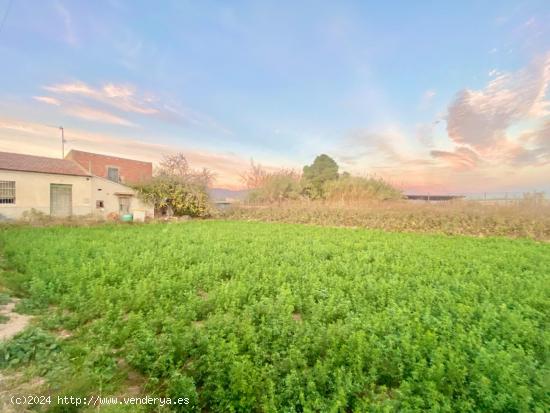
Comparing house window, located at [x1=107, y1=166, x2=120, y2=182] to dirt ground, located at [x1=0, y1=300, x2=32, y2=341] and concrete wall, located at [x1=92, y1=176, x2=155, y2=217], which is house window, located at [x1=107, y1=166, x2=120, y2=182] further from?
dirt ground, located at [x1=0, y1=300, x2=32, y2=341]

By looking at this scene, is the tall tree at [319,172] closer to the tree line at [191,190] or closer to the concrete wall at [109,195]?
the tree line at [191,190]

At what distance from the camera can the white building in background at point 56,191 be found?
16.4 metres

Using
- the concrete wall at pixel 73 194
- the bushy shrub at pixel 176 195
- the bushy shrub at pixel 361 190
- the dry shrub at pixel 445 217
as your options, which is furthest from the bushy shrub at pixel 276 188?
the concrete wall at pixel 73 194

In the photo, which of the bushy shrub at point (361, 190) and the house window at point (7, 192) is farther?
the bushy shrub at point (361, 190)

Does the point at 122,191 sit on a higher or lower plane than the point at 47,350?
higher

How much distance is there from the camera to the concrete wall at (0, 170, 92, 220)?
16.4 meters

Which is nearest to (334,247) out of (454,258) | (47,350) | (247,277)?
(454,258)

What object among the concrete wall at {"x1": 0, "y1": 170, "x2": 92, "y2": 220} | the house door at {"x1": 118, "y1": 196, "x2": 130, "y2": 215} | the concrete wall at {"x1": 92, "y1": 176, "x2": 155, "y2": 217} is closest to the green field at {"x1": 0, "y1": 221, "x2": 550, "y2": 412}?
the concrete wall at {"x1": 0, "y1": 170, "x2": 92, "y2": 220}

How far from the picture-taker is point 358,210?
60.3 feet

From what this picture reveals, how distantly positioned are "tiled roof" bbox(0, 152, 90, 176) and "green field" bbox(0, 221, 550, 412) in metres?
14.7

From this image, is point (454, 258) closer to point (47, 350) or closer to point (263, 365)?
point (263, 365)

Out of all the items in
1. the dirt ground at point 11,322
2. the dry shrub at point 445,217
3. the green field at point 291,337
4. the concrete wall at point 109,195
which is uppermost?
the concrete wall at point 109,195

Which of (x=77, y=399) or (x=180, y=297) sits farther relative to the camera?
(x=180, y=297)

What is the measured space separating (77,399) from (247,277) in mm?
3463
